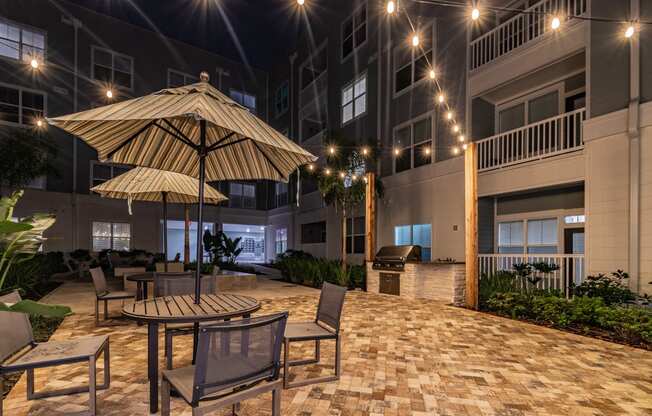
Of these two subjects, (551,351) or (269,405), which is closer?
(269,405)

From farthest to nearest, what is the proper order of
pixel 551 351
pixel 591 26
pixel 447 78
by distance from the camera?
1. pixel 447 78
2. pixel 591 26
3. pixel 551 351

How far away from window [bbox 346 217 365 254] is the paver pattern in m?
8.66

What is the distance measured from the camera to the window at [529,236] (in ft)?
31.2

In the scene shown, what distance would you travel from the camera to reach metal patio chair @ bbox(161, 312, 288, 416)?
2068 millimetres

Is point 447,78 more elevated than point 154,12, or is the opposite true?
point 154,12

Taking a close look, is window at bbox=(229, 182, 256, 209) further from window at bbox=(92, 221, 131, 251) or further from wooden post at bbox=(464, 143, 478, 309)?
wooden post at bbox=(464, 143, 478, 309)

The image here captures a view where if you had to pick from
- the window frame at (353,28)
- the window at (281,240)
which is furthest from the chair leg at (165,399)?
the window at (281,240)

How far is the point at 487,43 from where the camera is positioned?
10617 mm

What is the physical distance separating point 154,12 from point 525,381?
24870 millimetres

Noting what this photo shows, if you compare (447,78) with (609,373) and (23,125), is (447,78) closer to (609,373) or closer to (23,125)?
(609,373)

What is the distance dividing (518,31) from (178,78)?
19.4m

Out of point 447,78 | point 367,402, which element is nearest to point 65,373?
point 367,402

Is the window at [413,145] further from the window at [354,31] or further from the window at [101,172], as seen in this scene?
the window at [101,172]

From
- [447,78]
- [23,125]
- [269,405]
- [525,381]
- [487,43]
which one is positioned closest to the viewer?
[269,405]
